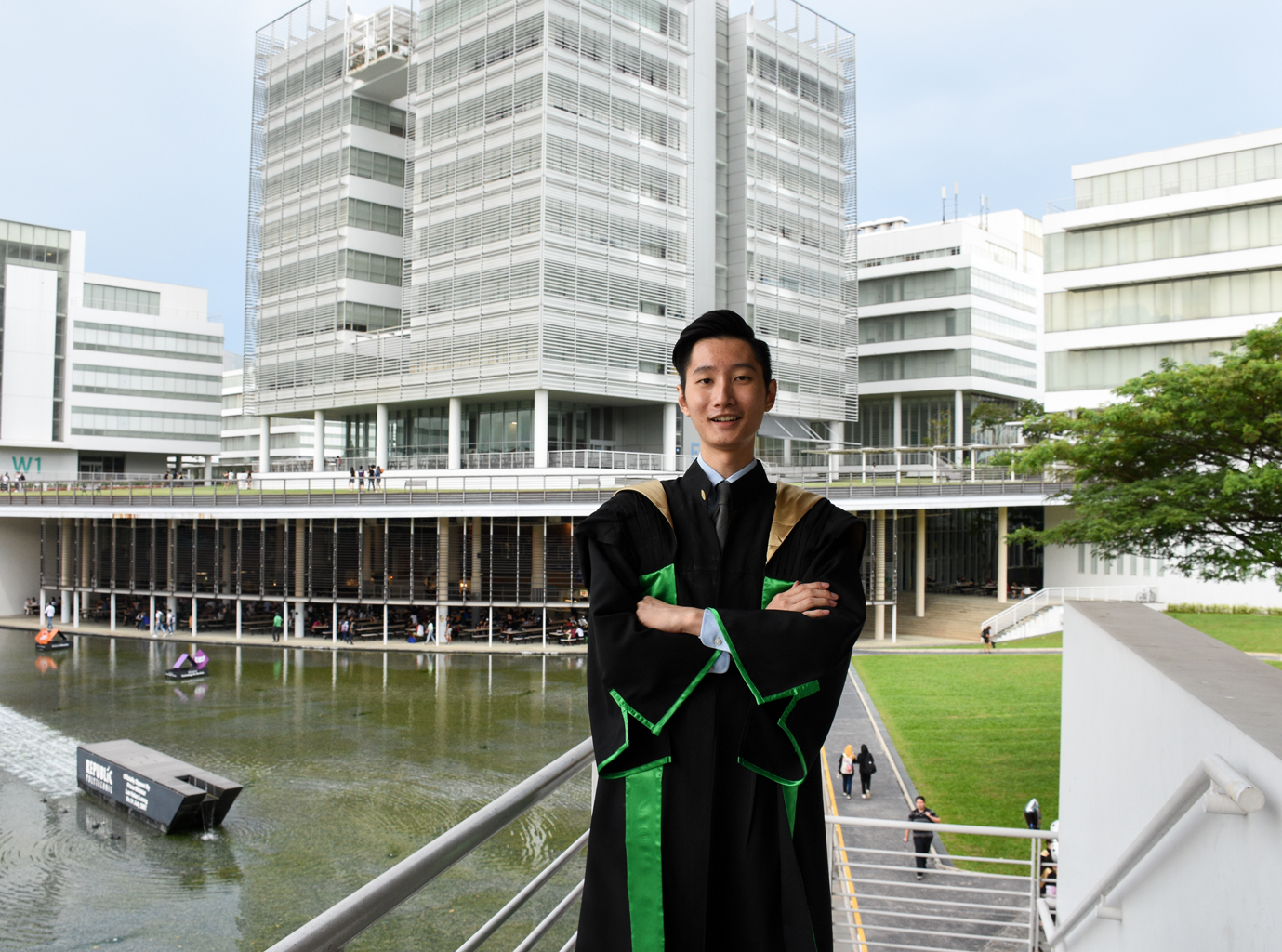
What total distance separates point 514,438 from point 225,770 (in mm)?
28178

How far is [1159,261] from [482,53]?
3312cm

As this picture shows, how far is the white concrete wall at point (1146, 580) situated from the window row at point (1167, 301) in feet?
29.4

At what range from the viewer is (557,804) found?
2009 cm

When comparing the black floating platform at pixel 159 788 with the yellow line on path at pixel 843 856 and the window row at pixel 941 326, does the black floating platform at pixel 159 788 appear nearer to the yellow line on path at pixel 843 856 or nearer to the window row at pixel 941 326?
the yellow line on path at pixel 843 856

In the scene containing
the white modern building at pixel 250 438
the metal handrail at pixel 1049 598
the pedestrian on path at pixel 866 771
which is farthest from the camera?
the white modern building at pixel 250 438

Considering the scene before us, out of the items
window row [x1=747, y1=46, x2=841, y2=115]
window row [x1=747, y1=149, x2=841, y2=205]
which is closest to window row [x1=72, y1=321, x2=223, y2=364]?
window row [x1=747, y1=149, x2=841, y2=205]

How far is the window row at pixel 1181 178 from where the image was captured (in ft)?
136

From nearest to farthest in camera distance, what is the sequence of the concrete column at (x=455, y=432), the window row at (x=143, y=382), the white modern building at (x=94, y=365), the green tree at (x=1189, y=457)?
the green tree at (x=1189, y=457), the concrete column at (x=455, y=432), the white modern building at (x=94, y=365), the window row at (x=143, y=382)

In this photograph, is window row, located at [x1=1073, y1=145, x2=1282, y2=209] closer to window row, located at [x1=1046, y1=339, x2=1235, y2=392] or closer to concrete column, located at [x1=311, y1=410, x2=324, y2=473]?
window row, located at [x1=1046, y1=339, x2=1235, y2=392]

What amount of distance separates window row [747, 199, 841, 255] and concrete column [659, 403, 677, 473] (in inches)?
444

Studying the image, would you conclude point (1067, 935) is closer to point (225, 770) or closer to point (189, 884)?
point (189, 884)

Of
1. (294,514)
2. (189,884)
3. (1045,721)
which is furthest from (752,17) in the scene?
(189,884)

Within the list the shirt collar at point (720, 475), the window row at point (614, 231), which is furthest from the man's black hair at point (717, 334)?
the window row at point (614, 231)

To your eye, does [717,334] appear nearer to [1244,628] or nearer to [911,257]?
[1244,628]
